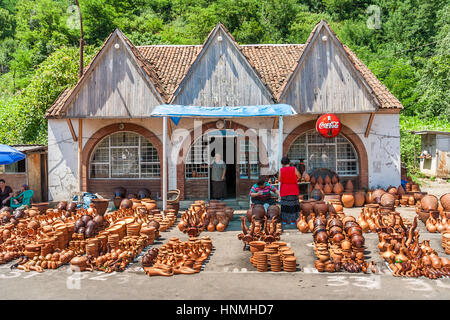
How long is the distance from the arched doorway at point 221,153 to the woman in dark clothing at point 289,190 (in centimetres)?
416

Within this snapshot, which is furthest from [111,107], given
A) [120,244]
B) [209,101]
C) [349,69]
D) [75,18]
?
[75,18]

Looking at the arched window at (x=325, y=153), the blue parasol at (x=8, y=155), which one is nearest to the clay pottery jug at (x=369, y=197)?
the arched window at (x=325, y=153)

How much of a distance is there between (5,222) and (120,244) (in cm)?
455

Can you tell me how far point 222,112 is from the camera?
11695 millimetres

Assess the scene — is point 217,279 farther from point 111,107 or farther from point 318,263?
point 111,107

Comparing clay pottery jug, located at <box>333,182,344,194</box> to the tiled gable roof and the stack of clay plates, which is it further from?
the stack of clay plates

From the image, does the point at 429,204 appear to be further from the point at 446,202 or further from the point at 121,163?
the point at 121,163

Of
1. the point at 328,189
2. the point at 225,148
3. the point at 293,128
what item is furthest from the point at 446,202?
the point at 225,148

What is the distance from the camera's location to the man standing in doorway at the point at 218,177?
1356cm

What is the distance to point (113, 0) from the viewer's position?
133ft

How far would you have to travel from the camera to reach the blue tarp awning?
11312 mm

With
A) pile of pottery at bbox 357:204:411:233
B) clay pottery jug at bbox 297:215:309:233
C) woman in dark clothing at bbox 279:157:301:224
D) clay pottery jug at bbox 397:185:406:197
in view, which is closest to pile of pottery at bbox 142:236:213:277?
clay pottery jug at bbox 297:215:309:233

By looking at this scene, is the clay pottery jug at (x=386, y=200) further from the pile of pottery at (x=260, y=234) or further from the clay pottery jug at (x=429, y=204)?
the pile of pottery at (x=260, y=234)

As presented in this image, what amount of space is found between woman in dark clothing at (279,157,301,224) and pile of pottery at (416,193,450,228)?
10.5ft
